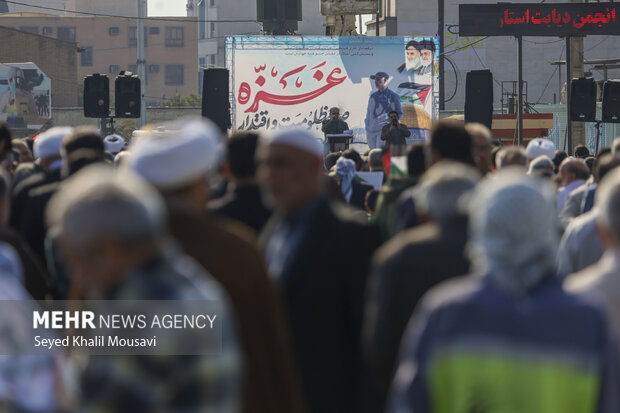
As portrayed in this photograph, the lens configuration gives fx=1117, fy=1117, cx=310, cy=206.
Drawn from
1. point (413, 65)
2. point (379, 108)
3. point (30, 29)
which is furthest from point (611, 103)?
point (30, 29)

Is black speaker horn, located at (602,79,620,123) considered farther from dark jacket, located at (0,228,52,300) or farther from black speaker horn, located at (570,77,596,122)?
dark jacket, located at (0,228,52,300)

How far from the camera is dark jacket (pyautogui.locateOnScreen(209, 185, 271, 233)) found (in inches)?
190

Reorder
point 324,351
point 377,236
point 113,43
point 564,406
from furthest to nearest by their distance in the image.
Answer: point 113,43, point 377,236, point 324,351, point 564,406

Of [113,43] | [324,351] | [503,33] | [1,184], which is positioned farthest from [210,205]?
[113,43]

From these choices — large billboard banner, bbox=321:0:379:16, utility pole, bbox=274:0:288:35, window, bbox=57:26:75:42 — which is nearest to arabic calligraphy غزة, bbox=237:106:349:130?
utility pole, bbox=274:0:288:35

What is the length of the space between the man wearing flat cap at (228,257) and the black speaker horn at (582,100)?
20.3 m

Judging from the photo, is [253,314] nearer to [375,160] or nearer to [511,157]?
[511,157]

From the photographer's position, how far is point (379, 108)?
2766 cm

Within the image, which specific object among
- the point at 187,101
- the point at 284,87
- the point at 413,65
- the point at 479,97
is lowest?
the point at 187,101

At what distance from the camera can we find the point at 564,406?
2686 mm

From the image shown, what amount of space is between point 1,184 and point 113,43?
100 metres

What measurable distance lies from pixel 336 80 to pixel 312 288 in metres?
24.4

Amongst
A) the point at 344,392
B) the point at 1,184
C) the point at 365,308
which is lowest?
the point at 344,392

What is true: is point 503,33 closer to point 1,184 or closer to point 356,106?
point 356,106
